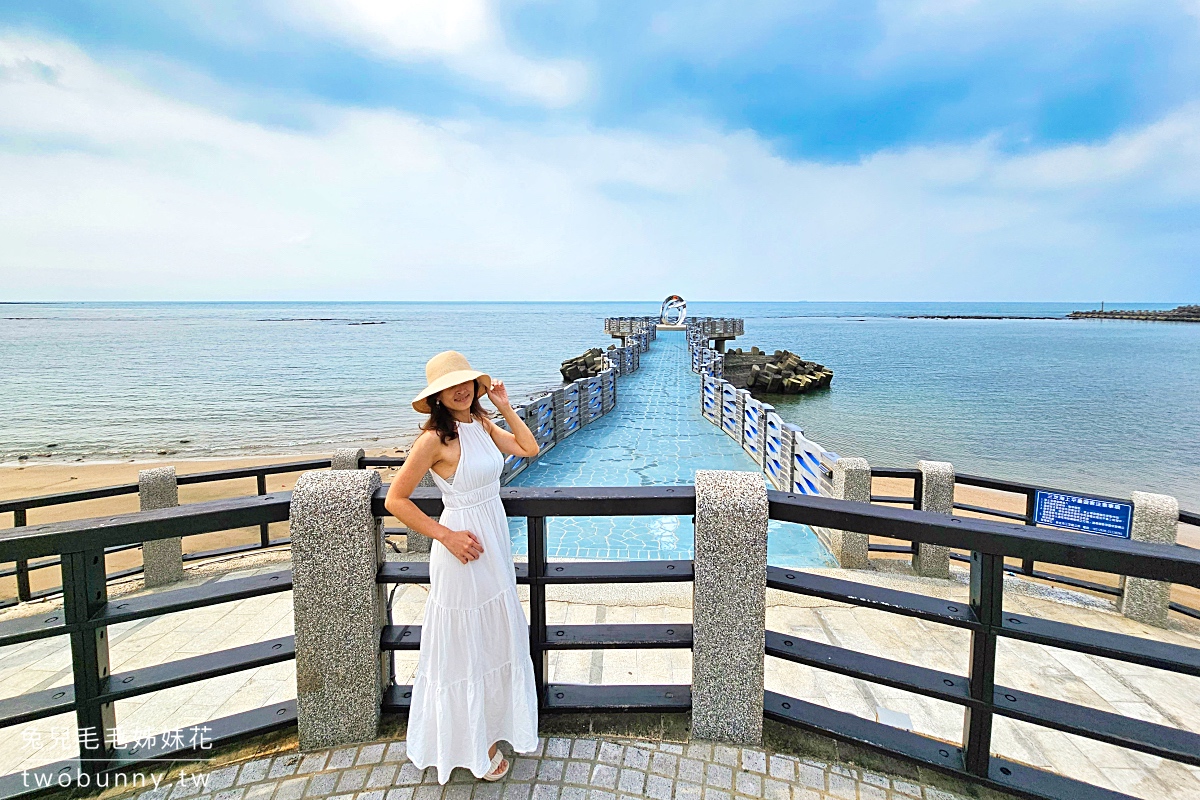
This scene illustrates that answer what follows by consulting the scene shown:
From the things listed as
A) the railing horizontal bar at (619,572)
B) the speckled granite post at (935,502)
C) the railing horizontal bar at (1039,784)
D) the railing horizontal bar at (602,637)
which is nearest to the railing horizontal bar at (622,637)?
the railing horizontal bar at (602,637)

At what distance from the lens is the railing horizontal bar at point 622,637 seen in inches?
116

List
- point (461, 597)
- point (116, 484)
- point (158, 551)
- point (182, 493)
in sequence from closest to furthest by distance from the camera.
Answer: point (461, 597) < point (158, 551) < point (182, 493) < point (116, 484)

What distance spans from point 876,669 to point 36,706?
373cm

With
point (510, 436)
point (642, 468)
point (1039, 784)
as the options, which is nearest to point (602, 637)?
point (510, 436)

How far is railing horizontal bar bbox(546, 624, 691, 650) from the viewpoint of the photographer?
2957 millimetres

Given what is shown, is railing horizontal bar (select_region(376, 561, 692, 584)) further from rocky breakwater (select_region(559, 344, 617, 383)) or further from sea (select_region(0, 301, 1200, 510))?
Result: rocky breakwater (select_region(559, 344, 617, 383))

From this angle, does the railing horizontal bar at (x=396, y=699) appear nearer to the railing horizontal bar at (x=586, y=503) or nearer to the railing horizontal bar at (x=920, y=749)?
the railing horizontal bar at (x=586, y=503)

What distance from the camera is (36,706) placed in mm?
2561

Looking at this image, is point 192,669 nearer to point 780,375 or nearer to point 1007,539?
point 1007,539

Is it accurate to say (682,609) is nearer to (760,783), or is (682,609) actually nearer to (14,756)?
(760,783)

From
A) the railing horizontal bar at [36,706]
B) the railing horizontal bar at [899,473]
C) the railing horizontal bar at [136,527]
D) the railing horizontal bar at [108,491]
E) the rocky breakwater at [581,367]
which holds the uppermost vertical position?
the railing horizontal bar at [136,527]

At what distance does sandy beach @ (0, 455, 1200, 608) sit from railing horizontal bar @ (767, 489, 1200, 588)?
9606 mm

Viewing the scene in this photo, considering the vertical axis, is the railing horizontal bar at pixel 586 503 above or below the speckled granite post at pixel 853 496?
above

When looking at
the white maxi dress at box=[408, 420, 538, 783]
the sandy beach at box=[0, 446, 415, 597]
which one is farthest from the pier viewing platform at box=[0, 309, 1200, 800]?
the sandy beach at box=[0, 446, 415, 597]
